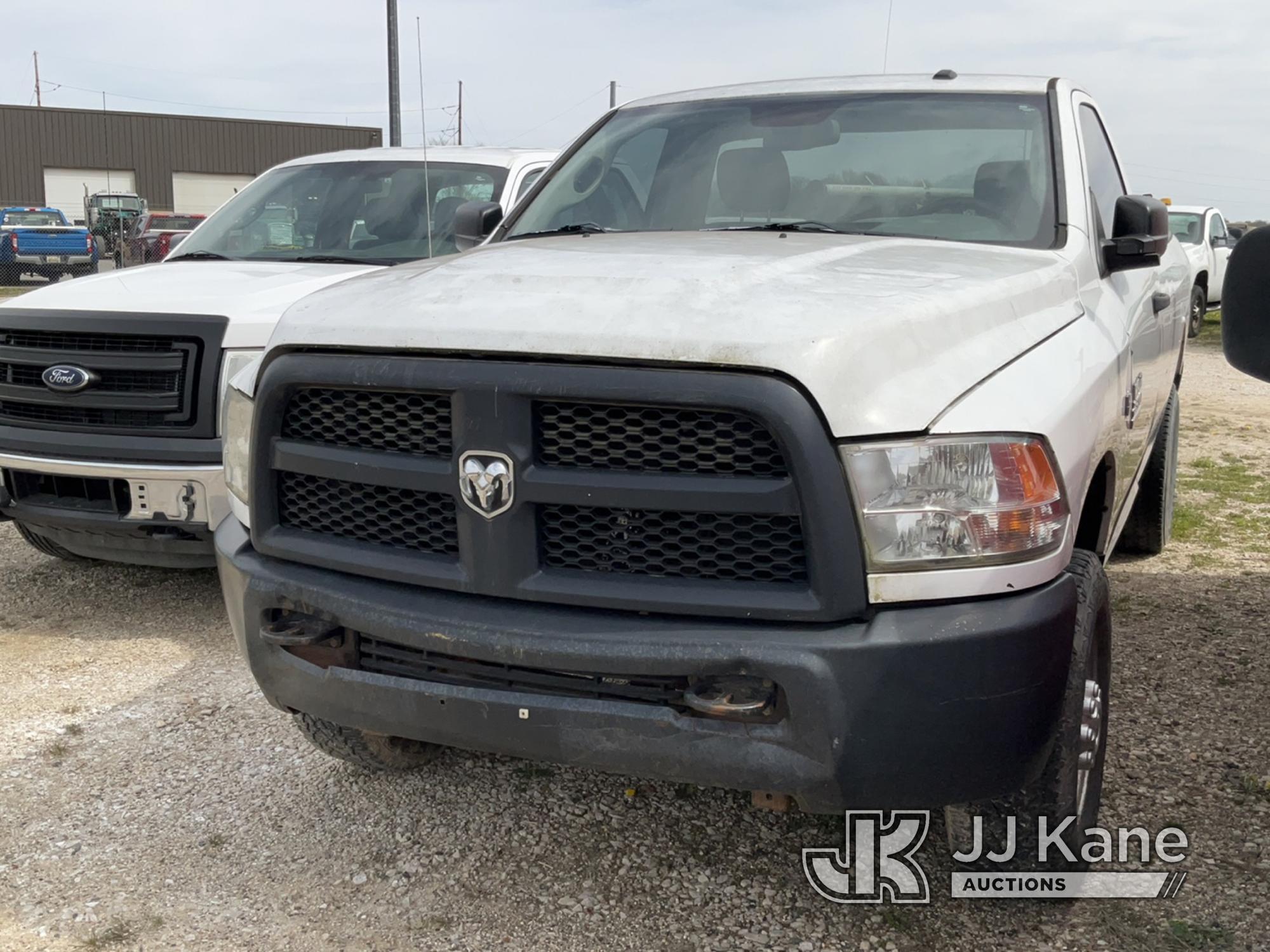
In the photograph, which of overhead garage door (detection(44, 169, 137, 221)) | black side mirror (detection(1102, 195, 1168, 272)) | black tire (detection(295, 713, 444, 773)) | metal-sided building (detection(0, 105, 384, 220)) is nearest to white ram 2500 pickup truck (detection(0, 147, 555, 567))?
black tire (detection(295, 713, 444, 773))

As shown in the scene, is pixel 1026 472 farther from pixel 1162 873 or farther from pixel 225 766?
pixel 225 766

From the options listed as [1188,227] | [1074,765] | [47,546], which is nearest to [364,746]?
[1074,765]

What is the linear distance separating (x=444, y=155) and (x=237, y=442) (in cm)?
387

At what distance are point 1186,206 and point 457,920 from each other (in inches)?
663

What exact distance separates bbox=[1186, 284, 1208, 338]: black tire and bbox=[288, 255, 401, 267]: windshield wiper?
11.9 meters

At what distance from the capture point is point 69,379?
15.0 ft

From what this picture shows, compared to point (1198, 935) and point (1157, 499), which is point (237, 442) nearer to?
point (1198, 935)

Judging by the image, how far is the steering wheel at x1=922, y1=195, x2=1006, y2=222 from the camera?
331cm

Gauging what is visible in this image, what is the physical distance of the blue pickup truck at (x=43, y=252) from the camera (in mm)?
24609

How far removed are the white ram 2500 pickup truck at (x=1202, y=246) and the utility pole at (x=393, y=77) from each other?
12.2 metres

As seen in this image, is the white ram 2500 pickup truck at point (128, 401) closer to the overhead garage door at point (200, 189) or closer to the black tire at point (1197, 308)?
the black tire at point (1197, 308)

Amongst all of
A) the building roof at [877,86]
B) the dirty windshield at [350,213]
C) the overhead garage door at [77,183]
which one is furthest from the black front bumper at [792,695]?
the overhead garage door at [77,183]

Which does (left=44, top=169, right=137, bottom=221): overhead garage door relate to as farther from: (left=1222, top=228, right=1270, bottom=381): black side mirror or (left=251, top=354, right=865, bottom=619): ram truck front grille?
(left=1222, top=228, right=1270, bottom=381): black side mirror

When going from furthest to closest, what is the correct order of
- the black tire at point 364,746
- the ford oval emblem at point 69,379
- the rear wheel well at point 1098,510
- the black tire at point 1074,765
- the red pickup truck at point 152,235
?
1. the red pickup truck at point 152,235
2. the ford oval emblem at point 69,379
3. the black tire at point 364,746
4. the rear wheel well at point 1098,510
5. the black tire at point 1074,765
